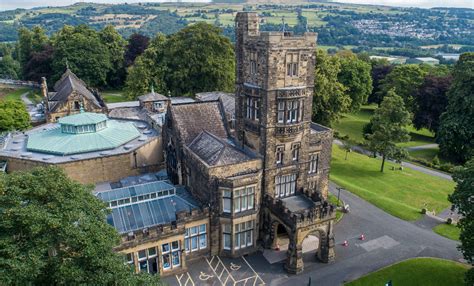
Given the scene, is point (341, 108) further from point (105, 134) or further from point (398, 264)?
point (105, 134)

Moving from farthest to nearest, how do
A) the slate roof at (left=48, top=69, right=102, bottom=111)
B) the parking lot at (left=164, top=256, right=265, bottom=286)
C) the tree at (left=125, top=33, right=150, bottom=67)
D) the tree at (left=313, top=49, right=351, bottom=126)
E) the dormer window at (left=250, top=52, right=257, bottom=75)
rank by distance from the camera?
1. the tree at (left=125, top=33, right=150, bottom=67)
2. the tree at (left=313, top=49, right=351, bottom=126)
3. the slate roof at (left=48, top=69, right=102, bottom=111)
4. the dormer window at (left=250, top=52, right=257, bottom=75)
5. the parking lot at (left=164, top=256, right=265, bottom=286)

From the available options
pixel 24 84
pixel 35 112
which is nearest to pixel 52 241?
pixel 35 112

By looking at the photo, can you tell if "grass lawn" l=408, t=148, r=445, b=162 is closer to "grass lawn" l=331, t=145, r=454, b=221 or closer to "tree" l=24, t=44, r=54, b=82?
"grass lawn" l=331, t=145, r=454, b=221

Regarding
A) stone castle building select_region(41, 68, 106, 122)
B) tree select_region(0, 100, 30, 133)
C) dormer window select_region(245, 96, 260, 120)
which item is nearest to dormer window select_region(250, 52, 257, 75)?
dormer window select_region(245, 96, 260, 120)

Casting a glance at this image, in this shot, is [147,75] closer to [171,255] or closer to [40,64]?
[40,64]

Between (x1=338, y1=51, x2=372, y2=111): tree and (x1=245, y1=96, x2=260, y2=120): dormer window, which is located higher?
(x1=245, y1=96, x2=260, y2=120): dormer window

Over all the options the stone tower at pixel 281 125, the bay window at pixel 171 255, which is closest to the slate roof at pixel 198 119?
the stone tower at pixel 281 125
